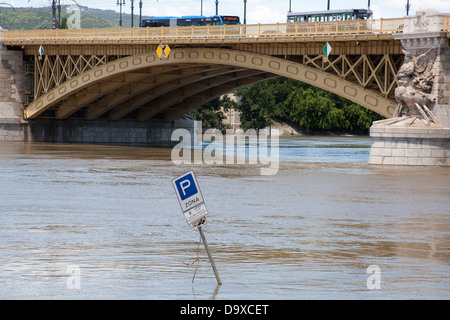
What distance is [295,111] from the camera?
95.0 metres

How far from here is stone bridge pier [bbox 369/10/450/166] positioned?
3244cm

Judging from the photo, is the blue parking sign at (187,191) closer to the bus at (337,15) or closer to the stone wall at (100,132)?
the bus at (337,15)

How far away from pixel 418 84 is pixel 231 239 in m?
20.9

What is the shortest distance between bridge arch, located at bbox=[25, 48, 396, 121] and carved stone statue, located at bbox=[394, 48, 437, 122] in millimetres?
1788

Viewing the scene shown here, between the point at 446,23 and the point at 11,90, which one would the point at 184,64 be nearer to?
the point at 11,90

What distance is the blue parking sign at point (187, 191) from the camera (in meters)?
9.62

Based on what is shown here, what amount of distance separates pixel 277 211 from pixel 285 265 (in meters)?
7.16

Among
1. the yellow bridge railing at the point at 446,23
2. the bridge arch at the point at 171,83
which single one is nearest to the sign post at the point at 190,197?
the yellow bridge railing at the point at 446,23

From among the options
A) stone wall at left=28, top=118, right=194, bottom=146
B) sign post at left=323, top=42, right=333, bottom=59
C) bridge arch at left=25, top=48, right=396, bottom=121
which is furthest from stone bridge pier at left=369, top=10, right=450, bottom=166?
stone wall at left=28, top=118, right=194, bottom=146

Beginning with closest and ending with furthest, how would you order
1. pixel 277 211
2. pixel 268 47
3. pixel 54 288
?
pixel 54 288 < pixel 277 211 < pixel 268 47

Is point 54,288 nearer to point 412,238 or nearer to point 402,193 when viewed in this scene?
point 412,238

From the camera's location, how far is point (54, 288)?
979 cm

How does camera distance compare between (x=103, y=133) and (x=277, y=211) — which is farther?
(x=103, y=133)
